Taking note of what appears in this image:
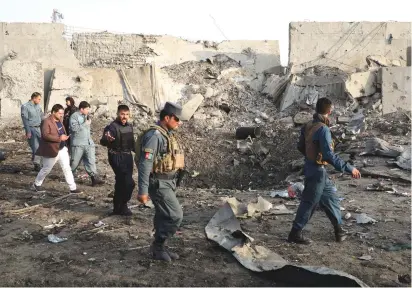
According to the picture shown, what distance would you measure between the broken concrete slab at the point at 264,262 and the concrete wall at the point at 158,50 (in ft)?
35.0

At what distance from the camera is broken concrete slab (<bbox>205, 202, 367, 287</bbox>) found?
3.68m

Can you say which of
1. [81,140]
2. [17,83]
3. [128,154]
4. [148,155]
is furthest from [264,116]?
[148,155]

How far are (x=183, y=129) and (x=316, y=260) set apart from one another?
890 centimetres

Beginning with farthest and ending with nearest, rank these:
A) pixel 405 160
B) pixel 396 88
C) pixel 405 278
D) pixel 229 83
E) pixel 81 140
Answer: pixel 229 83 < pixel 396 88 < pixel 405 160 < pixel 81 140 < pixel 405 278

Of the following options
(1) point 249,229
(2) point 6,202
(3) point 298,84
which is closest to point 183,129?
(3) point 298,84

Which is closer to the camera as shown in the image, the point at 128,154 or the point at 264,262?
the point at 264,262

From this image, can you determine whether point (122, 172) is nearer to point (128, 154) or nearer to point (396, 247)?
point (128, 154)

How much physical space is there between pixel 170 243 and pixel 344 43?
40.1 ft

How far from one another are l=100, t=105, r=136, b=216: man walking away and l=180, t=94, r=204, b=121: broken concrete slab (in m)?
7.68

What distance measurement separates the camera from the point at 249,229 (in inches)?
215

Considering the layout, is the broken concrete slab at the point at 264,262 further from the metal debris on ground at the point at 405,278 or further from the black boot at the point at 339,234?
the black boot at the point at 339,234

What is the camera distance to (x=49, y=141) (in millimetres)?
6855

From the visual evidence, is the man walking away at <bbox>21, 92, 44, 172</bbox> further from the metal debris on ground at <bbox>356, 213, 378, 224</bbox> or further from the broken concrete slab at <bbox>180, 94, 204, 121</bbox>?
the metal debris on ground at <bbox>356, 213, 378, 224</bbox>

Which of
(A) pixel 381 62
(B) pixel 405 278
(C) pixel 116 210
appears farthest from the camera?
(A) pixel 381 62
